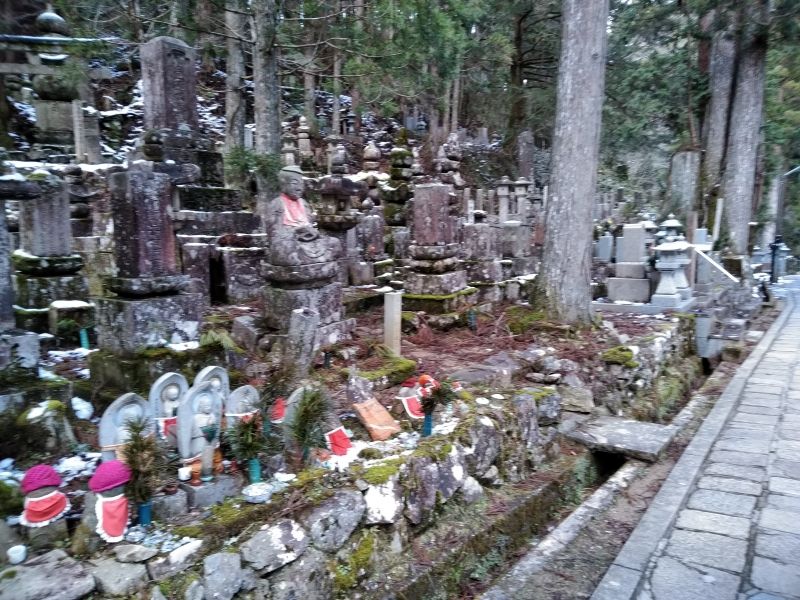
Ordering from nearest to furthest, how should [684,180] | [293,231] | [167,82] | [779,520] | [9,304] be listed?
[779,520]
[9,304]
[293,231]
[167,82]
[684,180]

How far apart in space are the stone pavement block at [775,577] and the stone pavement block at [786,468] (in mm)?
1471

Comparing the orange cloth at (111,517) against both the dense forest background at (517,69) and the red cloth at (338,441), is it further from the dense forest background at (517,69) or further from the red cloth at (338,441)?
the dense forest background at (517,69)

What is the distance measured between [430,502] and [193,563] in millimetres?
1579

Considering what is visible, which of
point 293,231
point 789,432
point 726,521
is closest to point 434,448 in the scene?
point 726,521

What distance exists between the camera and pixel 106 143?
1664cm

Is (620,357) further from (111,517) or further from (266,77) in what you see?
(266,77)

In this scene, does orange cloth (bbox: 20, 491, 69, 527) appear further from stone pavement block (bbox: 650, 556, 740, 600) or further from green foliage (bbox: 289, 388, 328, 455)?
stone pavement block (bbox: 650, 556, 740, 600)

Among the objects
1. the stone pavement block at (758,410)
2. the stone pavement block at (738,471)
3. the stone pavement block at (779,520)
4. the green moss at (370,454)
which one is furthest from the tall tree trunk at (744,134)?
the green moss at (370,454)

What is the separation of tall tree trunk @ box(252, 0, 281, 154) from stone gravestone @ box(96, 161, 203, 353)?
582 cm

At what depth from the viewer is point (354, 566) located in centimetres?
304

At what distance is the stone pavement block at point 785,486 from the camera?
417cm

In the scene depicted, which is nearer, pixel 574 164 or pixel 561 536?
pixel 561 536

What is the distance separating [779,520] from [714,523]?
1.43ft

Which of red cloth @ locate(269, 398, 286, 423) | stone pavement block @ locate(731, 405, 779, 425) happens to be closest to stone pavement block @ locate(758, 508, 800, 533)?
stone pavement block @ locate(731, 405, 779, 425)
